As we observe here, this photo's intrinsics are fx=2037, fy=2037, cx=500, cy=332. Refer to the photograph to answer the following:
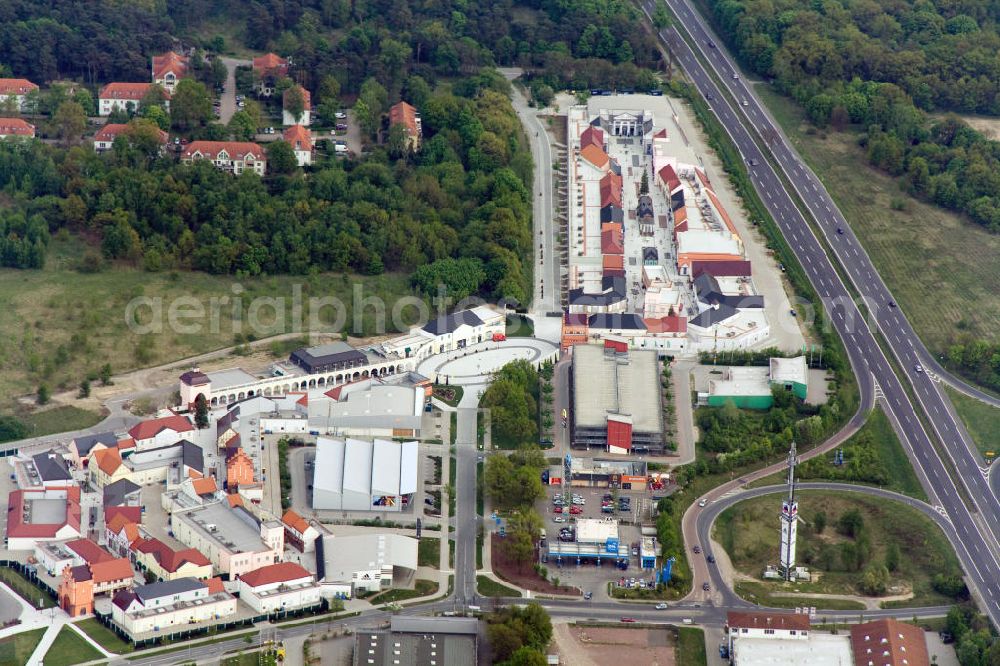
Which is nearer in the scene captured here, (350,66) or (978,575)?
(978,575)

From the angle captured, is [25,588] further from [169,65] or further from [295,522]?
[169,65]

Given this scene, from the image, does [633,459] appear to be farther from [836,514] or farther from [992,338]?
[992,338]

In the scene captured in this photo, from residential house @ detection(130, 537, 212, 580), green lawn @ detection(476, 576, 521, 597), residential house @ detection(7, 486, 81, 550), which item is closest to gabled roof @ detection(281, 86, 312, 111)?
residential house @ detection(7, 486, 81, 550)

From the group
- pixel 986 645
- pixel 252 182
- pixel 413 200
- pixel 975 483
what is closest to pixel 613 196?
pixel 413 200

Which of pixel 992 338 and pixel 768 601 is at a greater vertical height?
pixel 992 338

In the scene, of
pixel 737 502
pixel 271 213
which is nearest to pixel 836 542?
pixel 737 502

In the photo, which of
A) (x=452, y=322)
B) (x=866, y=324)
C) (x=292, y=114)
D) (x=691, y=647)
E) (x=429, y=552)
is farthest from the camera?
(x=292, y=114)

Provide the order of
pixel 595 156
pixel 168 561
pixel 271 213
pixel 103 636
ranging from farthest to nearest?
pixel 595 156, pixel 271 213, pixel 168 561, pixel 103 636
